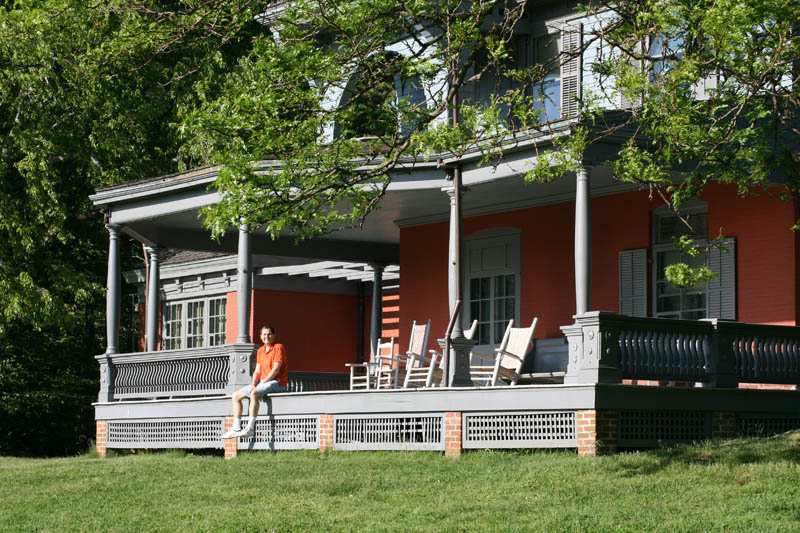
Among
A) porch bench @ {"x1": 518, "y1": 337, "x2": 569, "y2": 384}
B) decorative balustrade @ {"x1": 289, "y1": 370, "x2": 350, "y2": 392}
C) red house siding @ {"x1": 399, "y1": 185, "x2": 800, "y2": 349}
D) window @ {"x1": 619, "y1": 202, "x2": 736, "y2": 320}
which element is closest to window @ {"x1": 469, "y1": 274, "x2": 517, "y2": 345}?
red house siding @ {"x1": 399, "y1": 185, "x2": 800, "y2": 349}

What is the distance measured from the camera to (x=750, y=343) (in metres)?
14.1

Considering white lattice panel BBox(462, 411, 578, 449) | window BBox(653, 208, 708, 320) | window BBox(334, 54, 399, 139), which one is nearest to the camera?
window BBox(334, 54, 399, 139)

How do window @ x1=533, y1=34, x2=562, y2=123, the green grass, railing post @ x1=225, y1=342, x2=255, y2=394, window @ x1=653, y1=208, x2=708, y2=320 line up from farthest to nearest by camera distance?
window @ x1=533, y1=34, x2=562, y2=123 < railing post @ x1=225, y1=342, x2=255, y2=394 < window @ x1=653, y1=208, x2=708, y2=320 < the green grass

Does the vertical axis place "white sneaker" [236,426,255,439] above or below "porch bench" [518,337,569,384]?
below


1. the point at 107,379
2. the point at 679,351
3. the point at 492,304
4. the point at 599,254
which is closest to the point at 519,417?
the point at 679,351

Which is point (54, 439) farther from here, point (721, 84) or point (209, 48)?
point (721, 84)

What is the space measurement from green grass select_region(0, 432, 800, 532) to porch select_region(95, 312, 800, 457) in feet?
1.26

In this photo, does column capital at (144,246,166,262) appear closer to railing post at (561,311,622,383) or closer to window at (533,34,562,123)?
window at (533,34,562,123)

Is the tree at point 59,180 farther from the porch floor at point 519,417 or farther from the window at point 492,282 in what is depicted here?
the porch floor at point 519,417

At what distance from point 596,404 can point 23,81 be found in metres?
14.7

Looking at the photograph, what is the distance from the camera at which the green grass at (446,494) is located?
390 inches

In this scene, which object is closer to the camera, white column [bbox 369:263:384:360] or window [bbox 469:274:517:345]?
window [bbox 469:274:517:345]

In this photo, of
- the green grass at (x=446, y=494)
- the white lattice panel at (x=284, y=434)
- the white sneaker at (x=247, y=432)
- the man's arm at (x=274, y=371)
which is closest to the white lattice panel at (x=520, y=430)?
the green grass at (x=446, y=494)

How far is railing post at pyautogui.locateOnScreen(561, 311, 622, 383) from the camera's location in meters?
12.8
